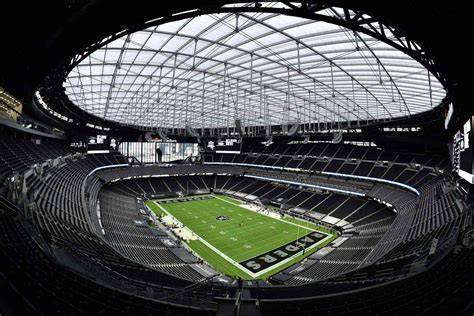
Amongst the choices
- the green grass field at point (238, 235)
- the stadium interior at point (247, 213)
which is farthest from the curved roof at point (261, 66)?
the green grass field at point (238, 235)

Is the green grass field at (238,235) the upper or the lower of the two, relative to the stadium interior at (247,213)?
lower

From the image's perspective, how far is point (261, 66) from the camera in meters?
32.3

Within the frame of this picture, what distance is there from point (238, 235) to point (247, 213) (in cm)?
1151

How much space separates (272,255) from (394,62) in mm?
24327

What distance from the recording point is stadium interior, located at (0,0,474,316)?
9.83m

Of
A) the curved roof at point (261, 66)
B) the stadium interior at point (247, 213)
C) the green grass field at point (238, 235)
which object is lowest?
the green grass field at point (238, 235)

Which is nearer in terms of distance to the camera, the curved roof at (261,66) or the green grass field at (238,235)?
the curved roof at (261,66)

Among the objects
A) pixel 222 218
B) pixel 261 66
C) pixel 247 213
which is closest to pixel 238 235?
pixel 222 218

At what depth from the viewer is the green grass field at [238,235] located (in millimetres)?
29844

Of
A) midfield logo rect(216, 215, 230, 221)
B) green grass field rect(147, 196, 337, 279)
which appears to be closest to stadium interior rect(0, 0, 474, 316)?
green grass field rect(147, 196, 337, 279)

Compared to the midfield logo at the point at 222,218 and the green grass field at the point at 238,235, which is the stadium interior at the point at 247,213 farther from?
the midfield logo at the point at 222,218

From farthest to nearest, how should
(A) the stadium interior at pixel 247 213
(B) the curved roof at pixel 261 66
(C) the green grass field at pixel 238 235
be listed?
(C) the green grass field at pixel 238 235 < (B) the curved roof at pixel 261 66 < (A) the stadium interior at pixel 247 213

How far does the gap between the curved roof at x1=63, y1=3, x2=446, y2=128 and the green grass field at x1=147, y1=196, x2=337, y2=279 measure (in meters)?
20.5

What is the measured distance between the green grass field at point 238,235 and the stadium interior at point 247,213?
1.13ft
